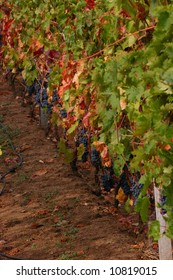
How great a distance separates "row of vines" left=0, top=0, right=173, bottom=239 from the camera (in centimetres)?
363

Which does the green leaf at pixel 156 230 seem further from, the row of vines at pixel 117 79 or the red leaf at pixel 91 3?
the red leaf at pixel 91 3

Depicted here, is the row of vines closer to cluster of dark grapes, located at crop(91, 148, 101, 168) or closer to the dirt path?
cluster of dark grapes, located at crop(91, 148, 101, 168)

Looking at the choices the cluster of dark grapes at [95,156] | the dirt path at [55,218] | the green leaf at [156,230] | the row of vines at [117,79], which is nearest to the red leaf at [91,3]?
the row of vines at [117,79]

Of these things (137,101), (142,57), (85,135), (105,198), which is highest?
(142,57)

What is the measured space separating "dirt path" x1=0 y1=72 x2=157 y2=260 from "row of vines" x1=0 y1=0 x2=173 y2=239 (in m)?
0.30

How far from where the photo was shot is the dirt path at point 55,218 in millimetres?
5660

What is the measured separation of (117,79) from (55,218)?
2.37 meters

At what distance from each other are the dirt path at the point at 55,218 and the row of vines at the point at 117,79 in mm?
302

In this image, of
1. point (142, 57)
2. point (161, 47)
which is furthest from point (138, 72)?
point (161, 47)

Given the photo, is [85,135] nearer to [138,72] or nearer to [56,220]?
[56,220]

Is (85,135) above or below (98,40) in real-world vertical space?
below

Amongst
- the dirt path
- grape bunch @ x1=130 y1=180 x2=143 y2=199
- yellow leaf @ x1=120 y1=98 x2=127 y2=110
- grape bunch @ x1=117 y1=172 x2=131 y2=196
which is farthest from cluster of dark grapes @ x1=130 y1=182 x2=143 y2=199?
yellow leaf @ x1=120 y1=98 x2=127 y2=110

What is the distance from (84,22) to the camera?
5.97 meters

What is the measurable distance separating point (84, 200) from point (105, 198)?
35 centimetres
